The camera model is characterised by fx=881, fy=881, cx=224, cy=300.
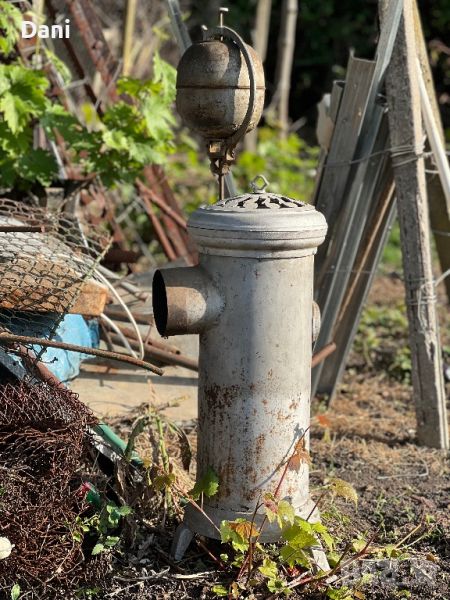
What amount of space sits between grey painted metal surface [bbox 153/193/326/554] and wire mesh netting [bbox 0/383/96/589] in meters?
0.42

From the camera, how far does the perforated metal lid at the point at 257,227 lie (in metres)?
2.76

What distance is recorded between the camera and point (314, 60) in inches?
545

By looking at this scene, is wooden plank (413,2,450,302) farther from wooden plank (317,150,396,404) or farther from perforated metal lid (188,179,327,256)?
perforated metal lid (188,179,327,256)

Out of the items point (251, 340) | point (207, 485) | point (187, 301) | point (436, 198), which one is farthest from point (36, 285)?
point (436, 198)

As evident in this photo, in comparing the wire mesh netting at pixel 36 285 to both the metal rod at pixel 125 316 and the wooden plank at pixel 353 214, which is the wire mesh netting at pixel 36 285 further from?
the wooden plank at pixel 353 214

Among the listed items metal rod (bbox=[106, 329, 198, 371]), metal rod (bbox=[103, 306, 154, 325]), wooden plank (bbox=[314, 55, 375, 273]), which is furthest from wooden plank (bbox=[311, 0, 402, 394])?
metal rod (bbox=[103, 306, 154, 325])

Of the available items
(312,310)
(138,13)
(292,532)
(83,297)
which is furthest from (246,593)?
(138,13)

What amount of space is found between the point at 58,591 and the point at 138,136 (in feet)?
8.77

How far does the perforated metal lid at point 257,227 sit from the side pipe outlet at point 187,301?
11cm

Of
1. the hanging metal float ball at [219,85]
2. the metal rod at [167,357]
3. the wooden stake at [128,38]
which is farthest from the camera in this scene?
the wooden stake at [128,38]

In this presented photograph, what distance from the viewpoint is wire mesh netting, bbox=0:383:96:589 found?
276cm

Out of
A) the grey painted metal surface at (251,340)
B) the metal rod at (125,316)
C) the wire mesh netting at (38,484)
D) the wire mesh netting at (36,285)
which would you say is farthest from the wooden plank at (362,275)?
the wire mesh netting at (38,484)

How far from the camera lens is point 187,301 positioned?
280 centimetres

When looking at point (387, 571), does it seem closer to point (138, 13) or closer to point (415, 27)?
point (415, 27)
